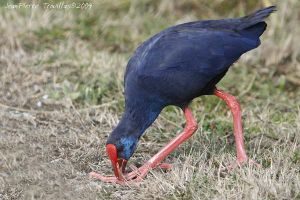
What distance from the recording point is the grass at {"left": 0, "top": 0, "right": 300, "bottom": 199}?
4.33 metres

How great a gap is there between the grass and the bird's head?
120 mm

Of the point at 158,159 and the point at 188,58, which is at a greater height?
the point at 188,58

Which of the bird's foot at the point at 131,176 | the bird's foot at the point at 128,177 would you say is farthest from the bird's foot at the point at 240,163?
the bird's foot at the point at 128,177

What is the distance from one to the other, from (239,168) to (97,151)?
1.09 meters

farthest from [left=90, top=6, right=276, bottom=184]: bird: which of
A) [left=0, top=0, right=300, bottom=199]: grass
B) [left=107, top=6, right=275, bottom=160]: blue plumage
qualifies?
[left=0, top=0, right=300, bottom=199]: grass

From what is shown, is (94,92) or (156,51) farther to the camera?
(94,92)

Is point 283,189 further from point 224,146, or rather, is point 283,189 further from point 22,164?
point 22,164

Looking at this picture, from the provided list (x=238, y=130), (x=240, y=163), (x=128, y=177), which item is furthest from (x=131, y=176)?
(x=238, y=130)

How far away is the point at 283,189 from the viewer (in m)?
4.02

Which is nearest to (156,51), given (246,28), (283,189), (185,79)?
(185,79)

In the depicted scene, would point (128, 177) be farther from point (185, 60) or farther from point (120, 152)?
point (185, 60)

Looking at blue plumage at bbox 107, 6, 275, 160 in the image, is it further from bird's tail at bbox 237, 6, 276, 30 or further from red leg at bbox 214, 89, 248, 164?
red leg at bbox 214, 89, 248, 164

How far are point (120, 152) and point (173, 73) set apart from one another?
0.59m

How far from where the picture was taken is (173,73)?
4.69m
